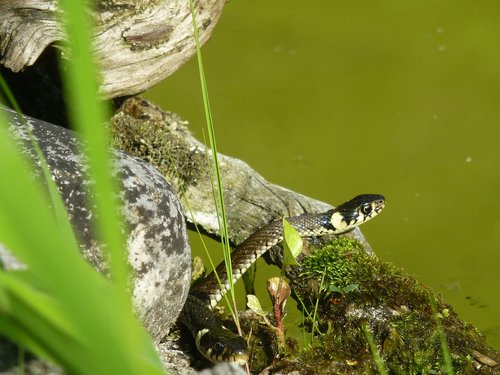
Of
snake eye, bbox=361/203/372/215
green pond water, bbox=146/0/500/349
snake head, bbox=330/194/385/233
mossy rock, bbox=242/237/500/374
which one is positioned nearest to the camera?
mossy rock, bbox=242/237/500/374

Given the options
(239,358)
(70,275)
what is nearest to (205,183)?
(239,358)

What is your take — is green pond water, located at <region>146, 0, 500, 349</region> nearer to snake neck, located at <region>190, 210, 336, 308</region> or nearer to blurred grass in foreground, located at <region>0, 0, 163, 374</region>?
snake neck, located at <region>190, 210, 336, 308</region>

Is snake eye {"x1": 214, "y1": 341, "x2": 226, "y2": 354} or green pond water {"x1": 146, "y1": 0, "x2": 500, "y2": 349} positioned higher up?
green pond water {"x1": 146, "y1": 0, "x2": 500, "y2": 349}

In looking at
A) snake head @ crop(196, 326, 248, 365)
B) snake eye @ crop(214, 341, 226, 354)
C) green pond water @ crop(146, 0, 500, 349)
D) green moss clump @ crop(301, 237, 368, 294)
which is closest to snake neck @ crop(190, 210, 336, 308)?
green moss clump @ crop(301, 237, 368, 294)

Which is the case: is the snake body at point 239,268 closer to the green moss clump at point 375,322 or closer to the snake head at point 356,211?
the snake head at point 356,211

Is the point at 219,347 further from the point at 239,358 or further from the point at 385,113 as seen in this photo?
the point at 385,113

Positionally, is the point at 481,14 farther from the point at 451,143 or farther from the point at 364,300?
the point at 364,300

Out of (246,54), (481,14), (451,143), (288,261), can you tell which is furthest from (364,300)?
(481,14)
